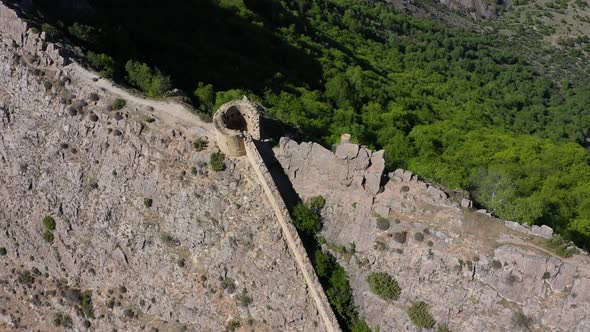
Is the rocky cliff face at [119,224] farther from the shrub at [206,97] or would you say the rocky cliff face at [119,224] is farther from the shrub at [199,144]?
the shrub at [206,97]

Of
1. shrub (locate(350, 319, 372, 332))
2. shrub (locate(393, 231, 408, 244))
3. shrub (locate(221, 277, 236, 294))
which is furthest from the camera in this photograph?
shrub (locate(221, 277, 236, 294))

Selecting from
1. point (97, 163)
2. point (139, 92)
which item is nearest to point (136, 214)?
point (97, 163)

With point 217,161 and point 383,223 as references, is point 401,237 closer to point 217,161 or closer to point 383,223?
point 383,223

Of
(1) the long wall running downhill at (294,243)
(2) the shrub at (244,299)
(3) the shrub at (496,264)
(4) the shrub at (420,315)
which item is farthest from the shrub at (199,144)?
(3) the shrub at (496,264)

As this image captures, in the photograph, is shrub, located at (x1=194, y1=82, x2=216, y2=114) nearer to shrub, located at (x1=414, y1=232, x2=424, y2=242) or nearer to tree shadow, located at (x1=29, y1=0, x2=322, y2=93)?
tree shadow, located at (x1=29, y1=0, x2=322, y2=93)

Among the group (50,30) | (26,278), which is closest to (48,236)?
(26,278)

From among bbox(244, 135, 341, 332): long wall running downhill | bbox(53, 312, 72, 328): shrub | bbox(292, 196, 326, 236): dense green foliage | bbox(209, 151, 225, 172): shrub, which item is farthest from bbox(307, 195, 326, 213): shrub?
bbox(53, 312, 72, 328): shrub

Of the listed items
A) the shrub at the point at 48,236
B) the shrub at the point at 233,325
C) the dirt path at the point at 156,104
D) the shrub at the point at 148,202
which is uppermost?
the dirt path at the point at 156,104

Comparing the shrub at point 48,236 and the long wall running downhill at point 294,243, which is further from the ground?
the long wall running downhill at point 294,243
